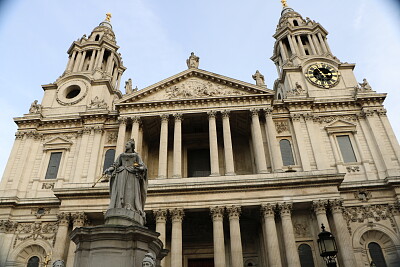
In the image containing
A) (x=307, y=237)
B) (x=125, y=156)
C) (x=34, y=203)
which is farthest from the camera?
(x=34, y=203)

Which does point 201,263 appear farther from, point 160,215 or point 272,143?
point 272,143

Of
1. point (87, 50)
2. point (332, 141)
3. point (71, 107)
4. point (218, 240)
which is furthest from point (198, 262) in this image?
point (87, 50)

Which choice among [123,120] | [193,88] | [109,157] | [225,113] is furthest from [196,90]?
[109,157]

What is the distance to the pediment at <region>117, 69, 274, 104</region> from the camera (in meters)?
28.0

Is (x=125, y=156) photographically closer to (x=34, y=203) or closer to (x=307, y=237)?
(x=307, y=237)

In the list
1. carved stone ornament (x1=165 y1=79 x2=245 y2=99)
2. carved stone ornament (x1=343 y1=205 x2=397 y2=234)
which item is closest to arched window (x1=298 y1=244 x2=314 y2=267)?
carved stone ornament (x1=343 y1=205 x2=397 y2=234)

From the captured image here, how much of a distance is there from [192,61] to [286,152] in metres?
11.6

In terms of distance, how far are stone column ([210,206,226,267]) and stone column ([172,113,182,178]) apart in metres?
4.21

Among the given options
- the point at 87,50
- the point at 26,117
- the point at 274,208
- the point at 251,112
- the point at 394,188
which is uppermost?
the point at 87,50

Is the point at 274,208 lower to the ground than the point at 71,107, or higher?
lower

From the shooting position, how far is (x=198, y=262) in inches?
945

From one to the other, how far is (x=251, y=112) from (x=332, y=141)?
7.08 meters

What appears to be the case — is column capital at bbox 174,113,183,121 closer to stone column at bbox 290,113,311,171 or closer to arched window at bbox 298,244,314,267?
stone column at bbox 290,113,311,171

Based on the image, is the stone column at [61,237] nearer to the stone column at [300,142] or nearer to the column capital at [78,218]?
the column capital at [78,218]
